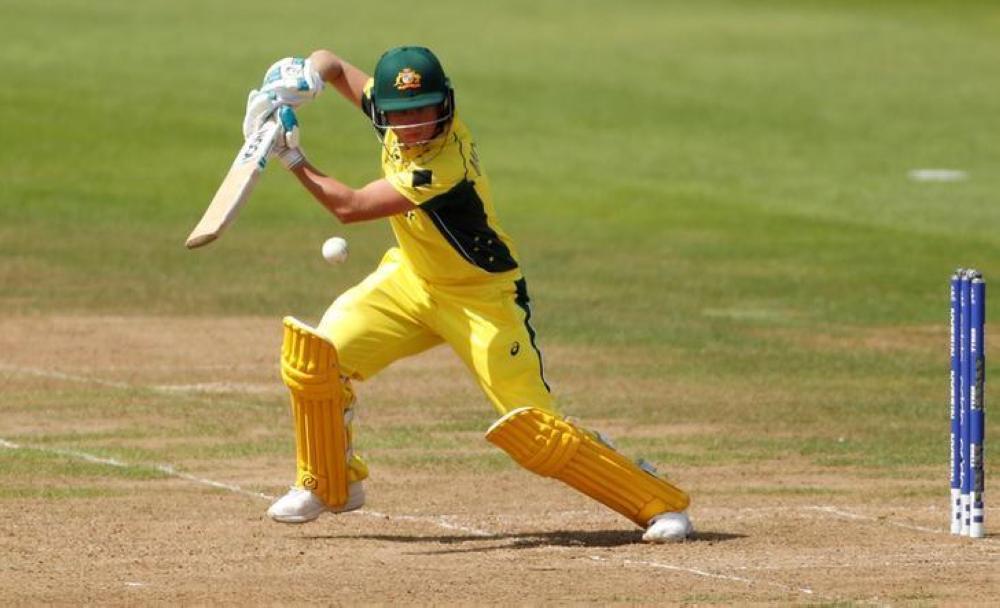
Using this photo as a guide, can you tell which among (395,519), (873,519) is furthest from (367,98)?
(873,519)

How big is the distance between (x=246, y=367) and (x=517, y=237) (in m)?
6.97

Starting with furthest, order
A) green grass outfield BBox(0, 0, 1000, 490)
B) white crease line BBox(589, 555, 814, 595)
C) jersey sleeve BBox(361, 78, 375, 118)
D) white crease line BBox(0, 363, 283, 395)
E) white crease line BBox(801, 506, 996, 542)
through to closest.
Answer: green grass outfield BBox(0, 0, 1000, 490), white crease line BBox(0, 363, 283, 395), white crease line BBox(801, 506, 996, 542), jersey sleeve BBox(361, 78, 375, 118), white crease line BBox(589, 555, 814, 595)

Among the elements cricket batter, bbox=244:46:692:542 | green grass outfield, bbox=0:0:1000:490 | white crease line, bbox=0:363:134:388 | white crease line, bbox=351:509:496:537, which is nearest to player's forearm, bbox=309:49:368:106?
cricket batter, bbox=244:46:692:542

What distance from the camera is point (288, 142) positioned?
365 inches

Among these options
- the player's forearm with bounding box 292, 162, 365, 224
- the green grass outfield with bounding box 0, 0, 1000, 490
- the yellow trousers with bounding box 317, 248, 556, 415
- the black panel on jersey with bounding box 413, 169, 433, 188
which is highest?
the black panel on jersey with bounding box 413, 169, 433, 188

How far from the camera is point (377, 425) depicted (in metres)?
13.0

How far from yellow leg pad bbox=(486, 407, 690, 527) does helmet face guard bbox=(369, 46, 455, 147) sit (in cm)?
124

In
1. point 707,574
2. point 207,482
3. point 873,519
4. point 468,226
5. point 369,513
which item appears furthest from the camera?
point 207,482

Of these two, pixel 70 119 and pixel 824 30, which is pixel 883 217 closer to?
pixel 70 119

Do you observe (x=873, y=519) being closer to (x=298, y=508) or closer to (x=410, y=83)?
(x=298, y=508)

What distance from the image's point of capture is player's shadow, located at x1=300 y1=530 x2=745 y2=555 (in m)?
9.62

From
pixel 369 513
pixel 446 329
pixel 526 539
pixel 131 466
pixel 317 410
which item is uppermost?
pixel 446 329

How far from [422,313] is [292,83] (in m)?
1.12

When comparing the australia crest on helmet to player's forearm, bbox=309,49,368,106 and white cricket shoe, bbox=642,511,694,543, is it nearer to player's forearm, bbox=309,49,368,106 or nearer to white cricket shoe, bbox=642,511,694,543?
player's forearm, bbox=309,49,368,106
